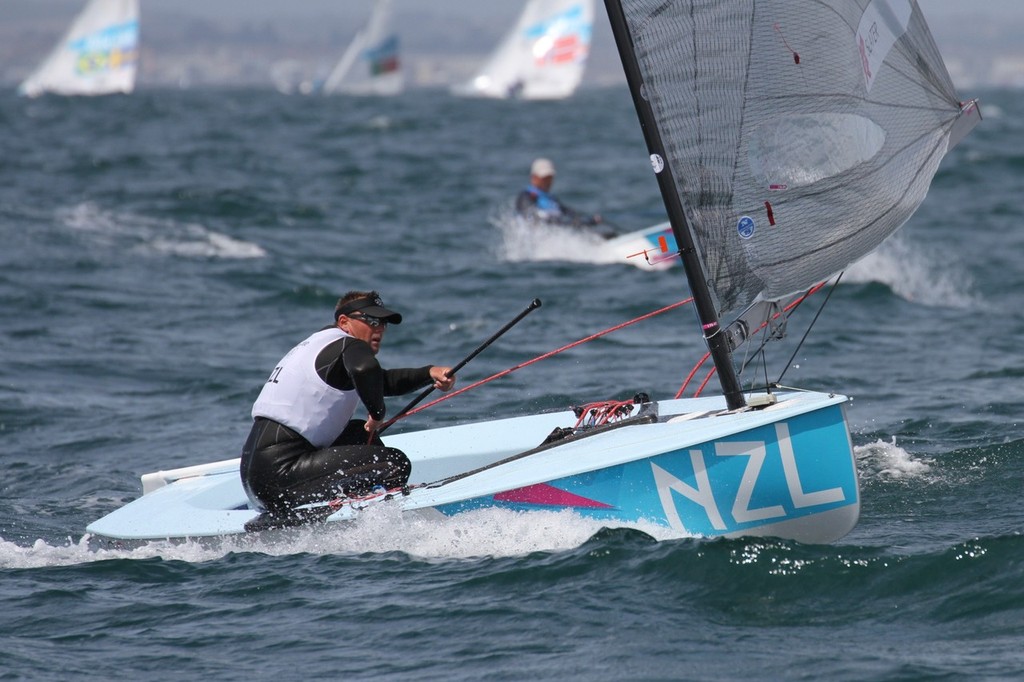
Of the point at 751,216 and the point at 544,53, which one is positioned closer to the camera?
the point at 751,216

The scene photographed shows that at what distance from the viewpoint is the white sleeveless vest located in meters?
5.32

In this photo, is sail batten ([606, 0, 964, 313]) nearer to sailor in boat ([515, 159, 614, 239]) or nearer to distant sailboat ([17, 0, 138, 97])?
sailor in boat ([515, 159, 614, 239])

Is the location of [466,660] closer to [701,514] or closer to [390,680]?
[390,680]

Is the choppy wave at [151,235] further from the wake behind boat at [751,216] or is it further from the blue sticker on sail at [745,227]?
the blue sticker on sail at [745,227]

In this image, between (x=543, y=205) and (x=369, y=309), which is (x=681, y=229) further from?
(x=543, y=205)

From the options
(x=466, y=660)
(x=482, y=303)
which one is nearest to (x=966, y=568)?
(x=466, y=660)

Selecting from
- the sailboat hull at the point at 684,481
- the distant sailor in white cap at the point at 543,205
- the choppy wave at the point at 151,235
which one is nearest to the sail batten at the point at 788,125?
the sailboat hull at the point at 684,481

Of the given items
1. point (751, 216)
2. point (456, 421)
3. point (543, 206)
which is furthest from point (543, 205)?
point (751, 216)

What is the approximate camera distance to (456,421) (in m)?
8.01

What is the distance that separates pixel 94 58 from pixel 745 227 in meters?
53.6

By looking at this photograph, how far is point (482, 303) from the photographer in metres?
11.6

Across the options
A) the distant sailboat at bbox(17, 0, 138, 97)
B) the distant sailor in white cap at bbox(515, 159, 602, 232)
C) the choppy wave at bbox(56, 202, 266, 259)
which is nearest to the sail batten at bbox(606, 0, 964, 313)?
the distant sailor in white cap at bbox(515, 159, 602, 232)

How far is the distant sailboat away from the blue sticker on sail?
2009 inches

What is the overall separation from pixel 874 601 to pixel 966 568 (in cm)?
41
